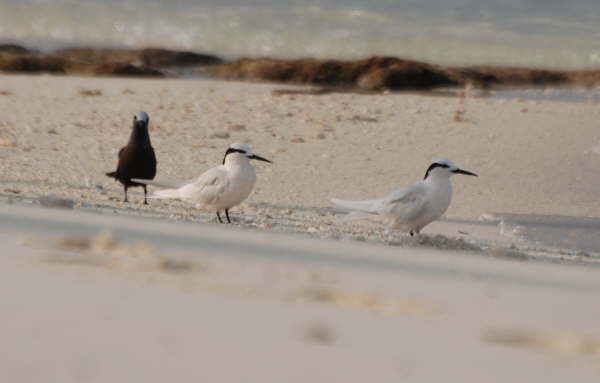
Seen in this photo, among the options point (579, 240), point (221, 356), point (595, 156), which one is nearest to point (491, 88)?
point (595, 156)

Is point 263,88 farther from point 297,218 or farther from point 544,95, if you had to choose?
point 297,218

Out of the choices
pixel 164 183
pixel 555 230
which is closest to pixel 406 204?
pixel 164 183

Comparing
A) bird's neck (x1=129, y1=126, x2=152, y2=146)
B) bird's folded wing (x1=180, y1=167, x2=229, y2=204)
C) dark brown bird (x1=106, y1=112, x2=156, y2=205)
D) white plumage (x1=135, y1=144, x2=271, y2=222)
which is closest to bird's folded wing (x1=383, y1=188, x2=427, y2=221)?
white plumage (x1=135, y1=144, x2=271, y2=222)

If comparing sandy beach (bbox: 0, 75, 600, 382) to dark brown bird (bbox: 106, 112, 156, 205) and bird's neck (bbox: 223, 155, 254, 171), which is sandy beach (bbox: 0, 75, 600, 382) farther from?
bird's neck (bbox: 223, 155, 254, 171)

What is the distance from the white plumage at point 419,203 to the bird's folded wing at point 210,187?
1032 mm

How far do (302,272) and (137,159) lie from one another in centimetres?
475

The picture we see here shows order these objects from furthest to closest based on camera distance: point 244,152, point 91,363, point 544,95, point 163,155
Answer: point 544,95 → point 163,155 → point 244,152 → point 91,363

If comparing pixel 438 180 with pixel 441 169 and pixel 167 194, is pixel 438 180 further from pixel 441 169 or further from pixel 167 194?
pixel 167 194

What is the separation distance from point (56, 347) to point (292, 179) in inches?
329

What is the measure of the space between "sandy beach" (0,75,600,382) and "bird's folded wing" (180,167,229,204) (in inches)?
9.4

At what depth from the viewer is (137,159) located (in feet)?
30.5

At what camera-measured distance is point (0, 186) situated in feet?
31.8

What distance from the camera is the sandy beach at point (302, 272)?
320 cm

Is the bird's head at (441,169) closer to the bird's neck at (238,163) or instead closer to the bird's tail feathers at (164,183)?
the bird's neck at (238,163)
